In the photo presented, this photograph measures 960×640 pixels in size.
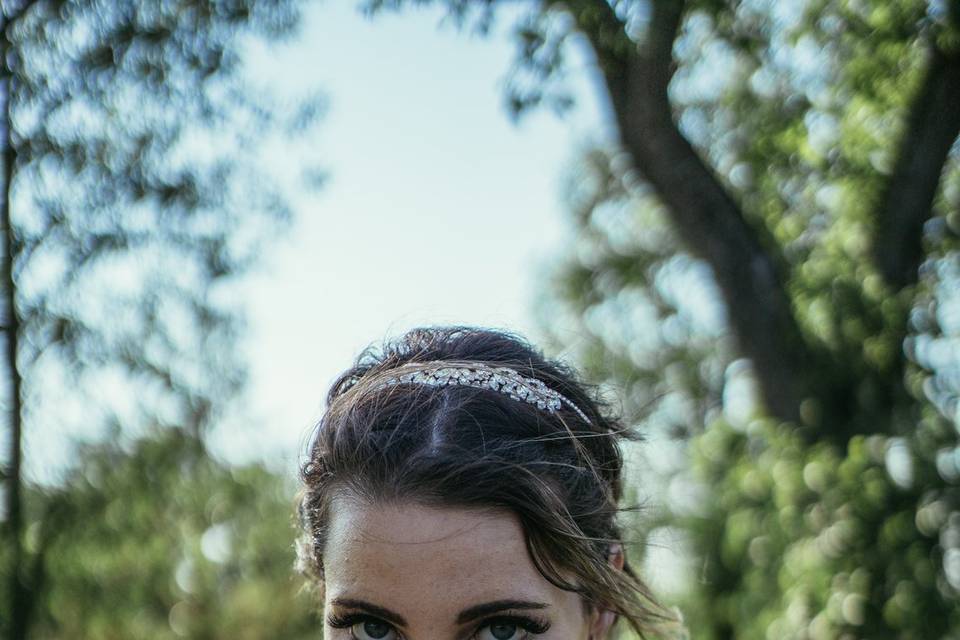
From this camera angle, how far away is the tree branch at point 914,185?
4793mm

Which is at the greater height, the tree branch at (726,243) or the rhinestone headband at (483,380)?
the tree branch at (726,243)

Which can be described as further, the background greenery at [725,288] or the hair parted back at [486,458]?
the background greenery at [725,288]

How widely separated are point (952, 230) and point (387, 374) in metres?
3.94

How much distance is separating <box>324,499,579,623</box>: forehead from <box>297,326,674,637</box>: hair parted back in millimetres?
23

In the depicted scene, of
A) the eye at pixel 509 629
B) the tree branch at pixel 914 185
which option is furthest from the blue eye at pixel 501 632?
the tree branch at pixel 914 185

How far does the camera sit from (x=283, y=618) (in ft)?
41.2

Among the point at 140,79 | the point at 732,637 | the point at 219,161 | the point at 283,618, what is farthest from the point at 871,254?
the point at 283,618

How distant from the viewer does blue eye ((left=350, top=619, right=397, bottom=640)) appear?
6.30ft

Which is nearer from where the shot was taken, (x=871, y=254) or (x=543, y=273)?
(x=871, y=254)

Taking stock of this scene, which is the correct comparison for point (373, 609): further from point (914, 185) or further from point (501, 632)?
point (914, 185)

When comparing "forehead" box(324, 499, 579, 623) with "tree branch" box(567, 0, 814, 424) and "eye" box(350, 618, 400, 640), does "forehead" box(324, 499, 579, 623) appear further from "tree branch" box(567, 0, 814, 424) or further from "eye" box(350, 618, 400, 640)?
"tree branch" box(567, 0, 814, 424)

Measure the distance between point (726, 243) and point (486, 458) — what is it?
12.2 ft

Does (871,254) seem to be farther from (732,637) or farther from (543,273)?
(543,273)

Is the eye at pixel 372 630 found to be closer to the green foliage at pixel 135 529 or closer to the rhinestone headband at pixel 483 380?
the rhinestone headband at pixel 483 380
